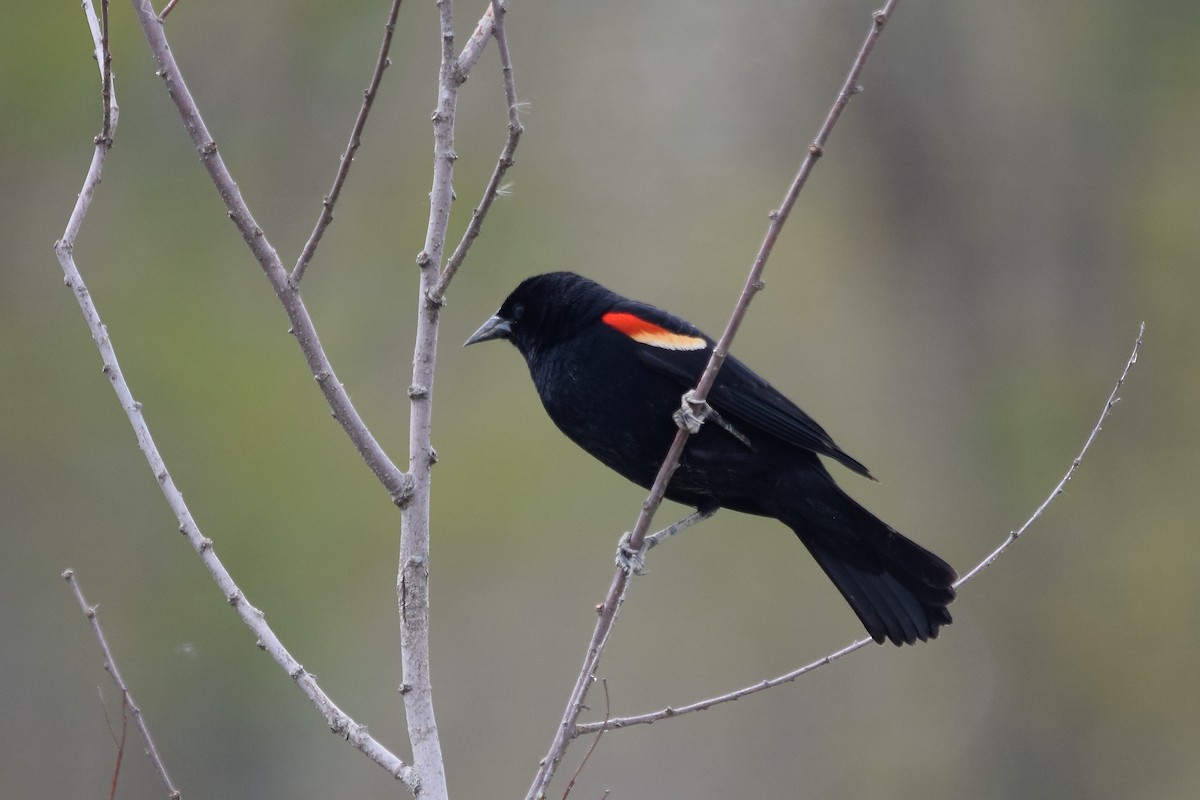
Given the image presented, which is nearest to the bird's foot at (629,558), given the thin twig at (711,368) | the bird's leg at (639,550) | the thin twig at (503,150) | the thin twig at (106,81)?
the bird's leg at (639,550)

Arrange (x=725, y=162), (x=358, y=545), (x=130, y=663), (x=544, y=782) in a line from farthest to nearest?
(x=725, y=162) < (x=358, y=545) < (x=130, y=663) < (x=544, y=782)

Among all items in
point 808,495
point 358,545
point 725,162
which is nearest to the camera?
point 808,495

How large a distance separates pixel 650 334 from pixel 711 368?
98 cm

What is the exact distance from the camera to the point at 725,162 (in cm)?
991

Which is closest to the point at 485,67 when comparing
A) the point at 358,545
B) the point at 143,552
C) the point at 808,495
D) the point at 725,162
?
the point at 725,162

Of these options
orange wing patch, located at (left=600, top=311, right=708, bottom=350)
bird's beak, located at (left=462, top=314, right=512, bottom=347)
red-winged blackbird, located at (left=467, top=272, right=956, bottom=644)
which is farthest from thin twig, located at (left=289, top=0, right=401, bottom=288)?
bird's beak, located at (left=462, top=314, right=512, bottom=347)

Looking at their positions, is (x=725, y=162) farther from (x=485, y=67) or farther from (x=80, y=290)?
(x=80, y=290)

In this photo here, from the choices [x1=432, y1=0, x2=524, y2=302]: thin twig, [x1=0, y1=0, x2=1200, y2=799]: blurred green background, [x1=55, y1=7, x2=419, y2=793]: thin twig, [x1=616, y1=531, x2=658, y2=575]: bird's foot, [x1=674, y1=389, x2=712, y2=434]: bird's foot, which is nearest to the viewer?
[x1=432, y1=0, x2=524, y2=302]: thin twig

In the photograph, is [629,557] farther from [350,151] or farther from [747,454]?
[350,151]

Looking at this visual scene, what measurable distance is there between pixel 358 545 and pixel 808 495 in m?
6.02

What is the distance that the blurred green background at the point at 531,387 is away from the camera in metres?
8.04

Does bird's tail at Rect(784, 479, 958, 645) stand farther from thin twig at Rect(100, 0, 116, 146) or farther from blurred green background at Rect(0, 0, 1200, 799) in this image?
blurred green background at Rect(0, 0, 1200, 799)

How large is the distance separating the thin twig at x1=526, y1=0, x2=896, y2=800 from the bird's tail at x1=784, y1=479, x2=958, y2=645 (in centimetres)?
72

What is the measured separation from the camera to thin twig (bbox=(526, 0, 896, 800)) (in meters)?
1.83
